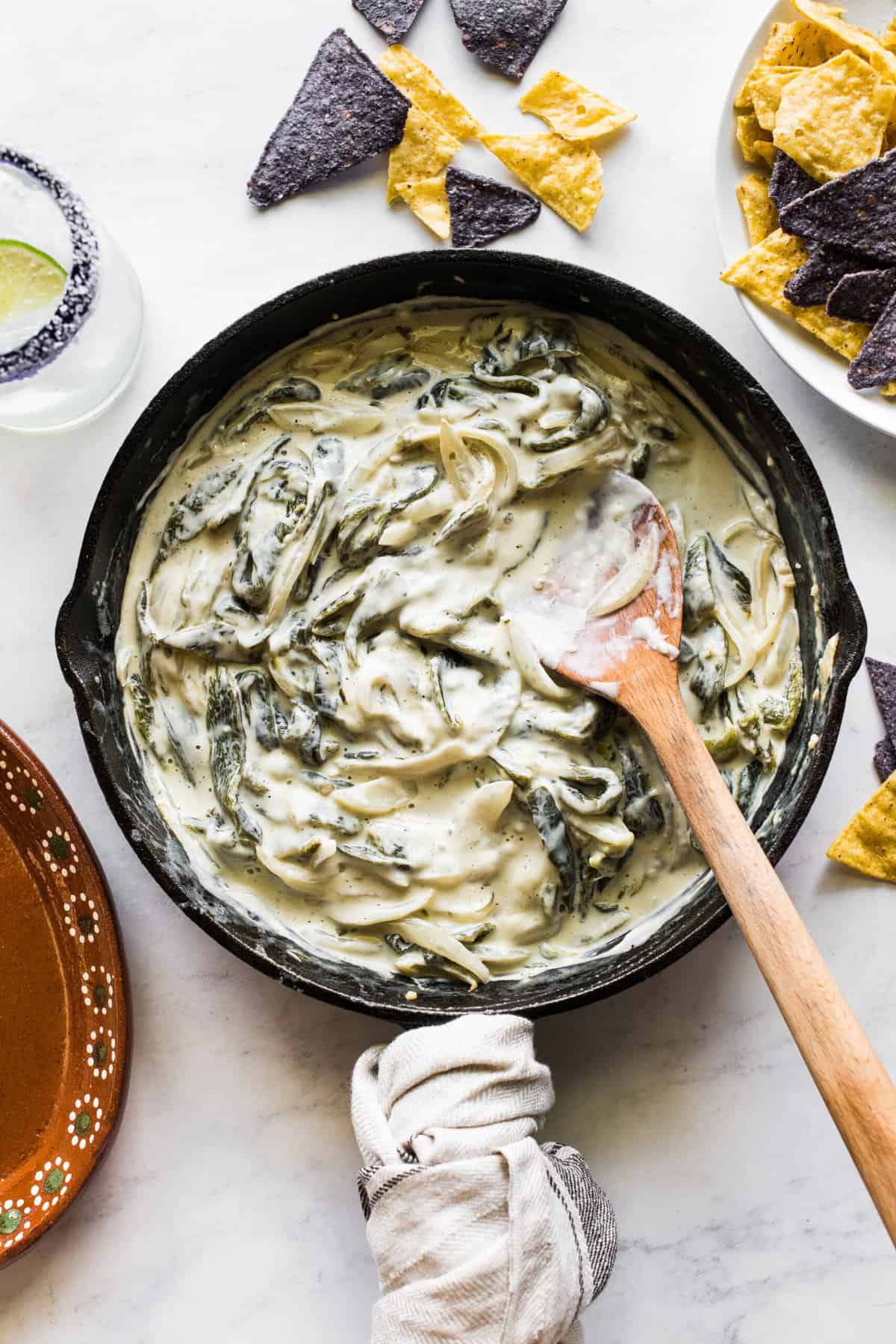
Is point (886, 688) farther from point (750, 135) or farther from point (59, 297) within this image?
point (59, 297)

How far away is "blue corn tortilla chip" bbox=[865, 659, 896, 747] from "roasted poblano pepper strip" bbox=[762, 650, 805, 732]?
17 centimetres

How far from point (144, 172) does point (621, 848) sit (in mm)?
1701

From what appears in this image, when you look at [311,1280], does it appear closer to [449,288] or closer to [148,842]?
[148,842]

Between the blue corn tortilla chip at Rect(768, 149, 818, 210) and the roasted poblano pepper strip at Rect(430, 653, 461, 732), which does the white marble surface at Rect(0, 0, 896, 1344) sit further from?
the roasted poblano pepper strip at Rect(430, 653, 461, 732)

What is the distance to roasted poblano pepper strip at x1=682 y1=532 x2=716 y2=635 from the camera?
227cm

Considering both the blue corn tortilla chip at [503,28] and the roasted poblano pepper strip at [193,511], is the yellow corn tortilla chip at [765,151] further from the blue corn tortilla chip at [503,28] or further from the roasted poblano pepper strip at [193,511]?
the roasted poblano pepper strip at [193,511]

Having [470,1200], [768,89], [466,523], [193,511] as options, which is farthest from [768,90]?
[470,1200]

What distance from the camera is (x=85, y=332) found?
2.25 metres

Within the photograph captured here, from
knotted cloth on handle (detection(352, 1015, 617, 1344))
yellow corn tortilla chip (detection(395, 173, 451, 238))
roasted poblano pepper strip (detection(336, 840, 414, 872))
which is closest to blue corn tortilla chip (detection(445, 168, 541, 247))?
yellow corn tortilla chip (detection(395, 173, 451, 238))

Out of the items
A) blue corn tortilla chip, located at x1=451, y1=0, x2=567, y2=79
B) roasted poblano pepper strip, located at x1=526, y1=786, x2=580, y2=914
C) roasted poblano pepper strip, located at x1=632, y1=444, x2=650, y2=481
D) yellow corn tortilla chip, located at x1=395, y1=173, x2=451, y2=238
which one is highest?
blue corn tortilla chip, located at x1=451, y1=0, x2=567, y2=79

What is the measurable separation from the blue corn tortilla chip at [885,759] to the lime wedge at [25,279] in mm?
1844

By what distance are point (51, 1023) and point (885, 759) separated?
1.73m

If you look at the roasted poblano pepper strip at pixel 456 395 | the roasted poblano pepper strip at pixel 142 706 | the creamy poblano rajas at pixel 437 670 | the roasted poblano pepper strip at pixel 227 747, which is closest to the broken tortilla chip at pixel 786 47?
the creamy poblano rajas at pixel 437 670

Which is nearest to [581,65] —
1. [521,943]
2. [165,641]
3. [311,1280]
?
[165,641]
